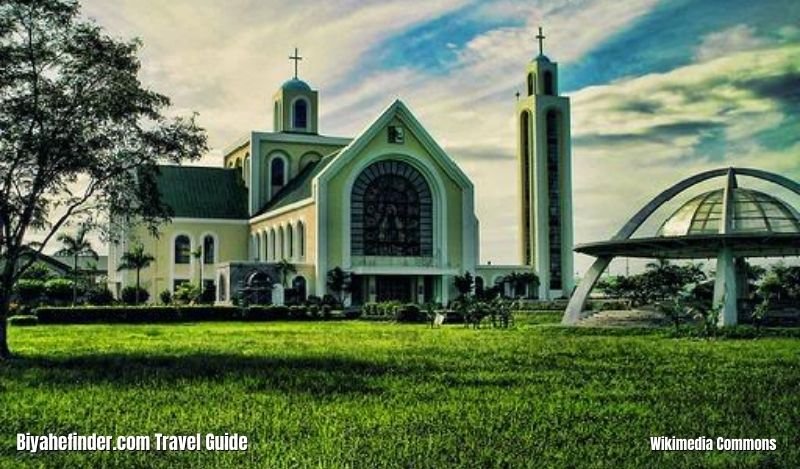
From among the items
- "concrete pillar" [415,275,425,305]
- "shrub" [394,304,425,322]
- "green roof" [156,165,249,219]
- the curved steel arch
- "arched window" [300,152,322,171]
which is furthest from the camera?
"arched window" [300,152,322,171]

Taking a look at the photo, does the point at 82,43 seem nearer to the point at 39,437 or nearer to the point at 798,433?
the point at 39,437

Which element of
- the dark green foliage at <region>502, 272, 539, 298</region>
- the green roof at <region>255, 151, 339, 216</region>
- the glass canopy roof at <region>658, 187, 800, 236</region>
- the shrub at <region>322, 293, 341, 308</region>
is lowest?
the shrub at <region>322, 293, 341, 308</region>

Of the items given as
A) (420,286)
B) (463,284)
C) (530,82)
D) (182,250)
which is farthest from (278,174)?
(530,82)

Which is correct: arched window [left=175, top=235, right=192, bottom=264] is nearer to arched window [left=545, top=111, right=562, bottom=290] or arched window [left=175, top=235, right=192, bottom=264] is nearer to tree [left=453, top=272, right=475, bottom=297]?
tree [left=453, top=272, right=475, bottom=297]

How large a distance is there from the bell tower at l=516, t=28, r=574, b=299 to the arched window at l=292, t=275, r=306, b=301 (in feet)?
85.5

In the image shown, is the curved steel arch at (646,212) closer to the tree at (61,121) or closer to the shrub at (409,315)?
the shrub at (409,315)

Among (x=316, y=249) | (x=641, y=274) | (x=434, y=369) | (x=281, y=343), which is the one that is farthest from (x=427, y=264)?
(x=434, y=369)

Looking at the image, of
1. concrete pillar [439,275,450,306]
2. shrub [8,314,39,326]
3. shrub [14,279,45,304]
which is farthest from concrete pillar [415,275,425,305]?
shrub [8,314,39,326]

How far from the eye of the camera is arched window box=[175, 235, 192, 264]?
2867 inches

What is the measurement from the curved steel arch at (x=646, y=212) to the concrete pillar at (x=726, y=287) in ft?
11.1

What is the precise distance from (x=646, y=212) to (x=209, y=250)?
47716 mm

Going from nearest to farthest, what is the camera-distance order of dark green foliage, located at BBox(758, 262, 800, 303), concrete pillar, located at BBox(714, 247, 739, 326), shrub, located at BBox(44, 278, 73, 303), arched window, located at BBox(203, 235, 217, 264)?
concrete pillar, located at BBox(714, 247, 739, 326)
dark green foliage, located at BBox(758, 262, 800, 303)
shrub, located at BBox(44, 278, 73, 303)
arched window, located at BBox(203, 235, 217, 264)

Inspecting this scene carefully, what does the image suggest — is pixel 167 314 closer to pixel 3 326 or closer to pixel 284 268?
pixel 284 268

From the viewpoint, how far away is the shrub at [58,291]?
61.0 metres
